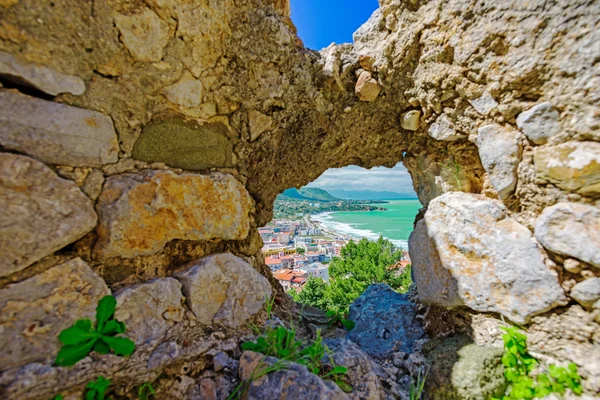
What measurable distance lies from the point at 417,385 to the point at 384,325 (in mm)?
710

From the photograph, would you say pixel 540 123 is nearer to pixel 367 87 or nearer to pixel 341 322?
pixel 367 87

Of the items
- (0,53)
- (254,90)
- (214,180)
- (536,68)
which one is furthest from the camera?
(254,90)

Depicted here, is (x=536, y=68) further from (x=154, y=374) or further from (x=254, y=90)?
(x=154, y=374)

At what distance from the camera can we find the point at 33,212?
4.10ft

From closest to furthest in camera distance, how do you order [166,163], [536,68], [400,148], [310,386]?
1. [310,386]
2. [536,68]
3. [166,163]
4. [400,148]

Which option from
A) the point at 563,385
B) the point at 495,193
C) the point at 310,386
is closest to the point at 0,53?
the point at 310,386

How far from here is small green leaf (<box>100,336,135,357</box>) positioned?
1287 millimetres

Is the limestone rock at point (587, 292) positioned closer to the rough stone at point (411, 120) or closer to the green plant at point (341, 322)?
the rough stone at point (411, 120)

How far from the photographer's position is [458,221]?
78.4 inches

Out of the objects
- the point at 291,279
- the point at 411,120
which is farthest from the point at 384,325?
the point at 291,279

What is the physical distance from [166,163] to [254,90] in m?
0.95

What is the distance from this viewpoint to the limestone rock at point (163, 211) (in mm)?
1499

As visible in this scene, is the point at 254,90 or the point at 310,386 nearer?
the point at 310,386

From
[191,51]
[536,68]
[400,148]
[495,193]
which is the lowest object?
[495,193]
